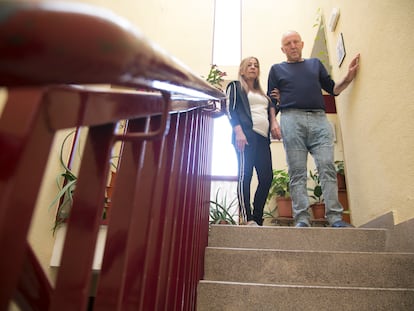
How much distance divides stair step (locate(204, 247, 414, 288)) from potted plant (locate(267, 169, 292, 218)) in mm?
2036

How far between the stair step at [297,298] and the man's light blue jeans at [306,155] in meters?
0.75

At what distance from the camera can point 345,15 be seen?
2.65 meters

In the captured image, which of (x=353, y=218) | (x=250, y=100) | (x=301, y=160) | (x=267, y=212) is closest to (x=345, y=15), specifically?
(x=250, y=100)

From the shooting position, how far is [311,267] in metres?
1.65

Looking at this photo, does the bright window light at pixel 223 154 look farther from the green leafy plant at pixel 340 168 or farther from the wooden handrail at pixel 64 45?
the wooden handrail at pixel 64 45

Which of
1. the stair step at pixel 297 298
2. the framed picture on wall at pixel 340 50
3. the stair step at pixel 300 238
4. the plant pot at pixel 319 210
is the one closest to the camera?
the stair step at pixel 297 298

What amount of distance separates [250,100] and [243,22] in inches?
122

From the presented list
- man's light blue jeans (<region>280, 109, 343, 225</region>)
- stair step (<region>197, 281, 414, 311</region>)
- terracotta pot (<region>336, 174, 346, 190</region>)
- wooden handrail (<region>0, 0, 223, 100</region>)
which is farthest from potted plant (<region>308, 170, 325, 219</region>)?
wooden handrail (<region>0, 0, 223, 100</region>)

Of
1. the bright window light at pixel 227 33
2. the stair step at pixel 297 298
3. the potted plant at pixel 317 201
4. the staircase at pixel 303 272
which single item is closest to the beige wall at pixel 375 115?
the staircase at pixel 303 272

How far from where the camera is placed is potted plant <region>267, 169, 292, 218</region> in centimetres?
369

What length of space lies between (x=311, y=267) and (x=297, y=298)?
0.25m

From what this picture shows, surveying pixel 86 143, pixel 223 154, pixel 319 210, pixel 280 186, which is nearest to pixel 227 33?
pixel 223 154

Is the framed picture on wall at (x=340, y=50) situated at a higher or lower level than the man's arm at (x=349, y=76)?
higher

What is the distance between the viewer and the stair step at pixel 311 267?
5.22 ft
